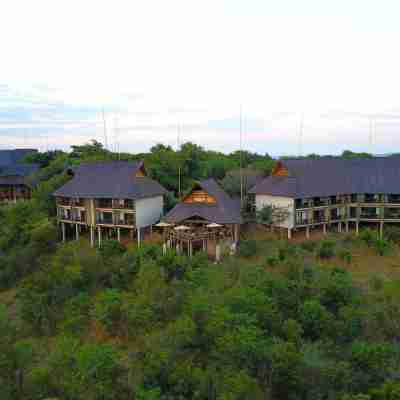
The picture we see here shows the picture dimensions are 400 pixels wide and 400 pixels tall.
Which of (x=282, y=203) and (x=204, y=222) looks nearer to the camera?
(x=204, y=222)

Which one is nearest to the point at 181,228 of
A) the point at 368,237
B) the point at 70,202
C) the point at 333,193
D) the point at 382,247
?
the point at 70,202

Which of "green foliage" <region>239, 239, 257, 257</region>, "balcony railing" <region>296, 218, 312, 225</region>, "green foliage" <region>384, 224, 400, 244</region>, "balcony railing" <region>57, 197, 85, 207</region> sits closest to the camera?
"green foliage" <region>239, 239, 257, 257</region>

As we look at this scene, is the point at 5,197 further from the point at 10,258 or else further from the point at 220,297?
the point at 220,297

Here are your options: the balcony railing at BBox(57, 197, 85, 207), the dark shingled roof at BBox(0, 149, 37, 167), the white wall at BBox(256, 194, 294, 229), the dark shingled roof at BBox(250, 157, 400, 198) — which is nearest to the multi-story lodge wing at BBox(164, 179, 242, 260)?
the white wall at BBox(256, 194, 294, 229)

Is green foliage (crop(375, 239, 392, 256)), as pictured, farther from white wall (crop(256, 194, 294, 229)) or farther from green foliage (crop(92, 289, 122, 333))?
green foliage (crop(92, 289, 122, 333))

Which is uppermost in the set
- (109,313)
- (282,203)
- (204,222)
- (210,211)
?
(282,203)

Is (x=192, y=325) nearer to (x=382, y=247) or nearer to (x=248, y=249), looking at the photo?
(x=248, y=249)

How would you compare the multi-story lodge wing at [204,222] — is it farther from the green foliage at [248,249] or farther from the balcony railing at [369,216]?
the balcony railing at [369,216]

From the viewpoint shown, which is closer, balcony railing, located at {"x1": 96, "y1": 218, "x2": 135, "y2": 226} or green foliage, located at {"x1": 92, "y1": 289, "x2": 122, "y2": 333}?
green foliage, located at {"x1": 92, "y1": 289, "x2": 122, "y2": 333}
